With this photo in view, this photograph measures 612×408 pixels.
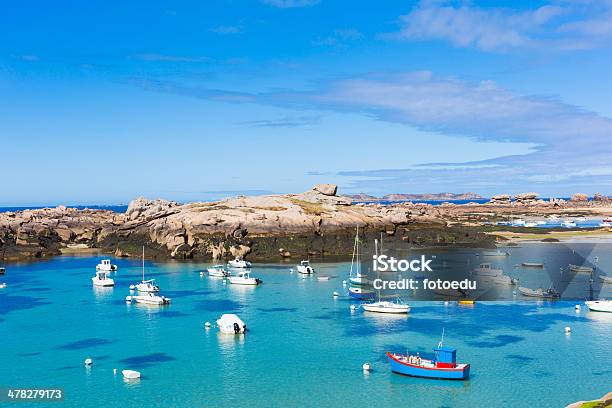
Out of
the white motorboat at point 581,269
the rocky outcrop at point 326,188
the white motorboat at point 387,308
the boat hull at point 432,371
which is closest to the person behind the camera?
the boat hull at point 432,371

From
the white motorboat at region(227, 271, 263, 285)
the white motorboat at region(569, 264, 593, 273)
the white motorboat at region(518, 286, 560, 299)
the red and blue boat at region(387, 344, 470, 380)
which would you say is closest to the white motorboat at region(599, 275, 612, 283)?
the white motorboat at region(569, 264, 593, 273)

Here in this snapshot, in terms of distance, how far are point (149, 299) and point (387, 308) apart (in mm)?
31775

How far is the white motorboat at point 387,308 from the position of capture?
71875 mm

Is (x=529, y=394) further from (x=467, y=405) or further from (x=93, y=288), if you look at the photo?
(x=93, y=288)

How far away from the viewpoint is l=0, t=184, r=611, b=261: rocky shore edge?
127562mm

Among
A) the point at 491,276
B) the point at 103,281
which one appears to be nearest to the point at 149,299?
the point at 103,281

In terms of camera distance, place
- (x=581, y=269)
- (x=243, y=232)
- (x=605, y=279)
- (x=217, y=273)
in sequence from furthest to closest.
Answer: (x=243, y=232) → (x=581, y=269) → (x=217, y=273) → (x=605, y=279)

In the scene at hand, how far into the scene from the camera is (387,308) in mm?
72250

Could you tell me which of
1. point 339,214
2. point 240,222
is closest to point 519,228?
point 339,214

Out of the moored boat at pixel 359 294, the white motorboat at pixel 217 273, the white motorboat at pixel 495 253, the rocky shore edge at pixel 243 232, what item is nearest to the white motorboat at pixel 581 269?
the white motorboat at pixel 495 253

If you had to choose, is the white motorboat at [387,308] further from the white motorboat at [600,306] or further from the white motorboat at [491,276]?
the white motorboat at [491,276]

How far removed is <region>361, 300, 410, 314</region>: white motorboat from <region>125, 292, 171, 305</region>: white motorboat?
88.2 feet

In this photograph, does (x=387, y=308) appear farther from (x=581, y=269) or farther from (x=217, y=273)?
(x=581, y=269)

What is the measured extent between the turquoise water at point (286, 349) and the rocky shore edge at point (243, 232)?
3639 cm
